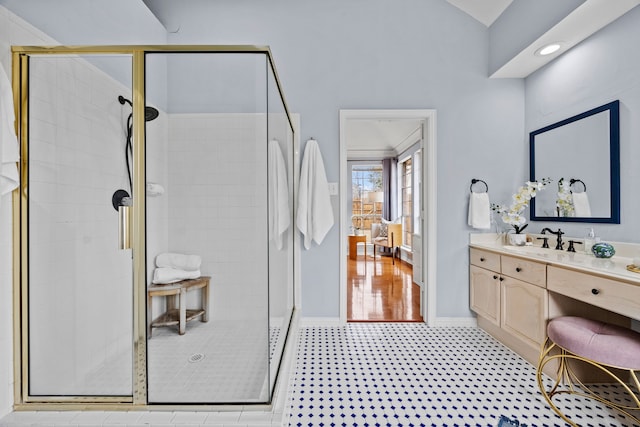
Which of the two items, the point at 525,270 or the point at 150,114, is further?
the point at 525,270

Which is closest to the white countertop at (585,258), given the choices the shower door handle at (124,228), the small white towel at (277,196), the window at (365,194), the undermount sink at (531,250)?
the undermount sink at (531,250)

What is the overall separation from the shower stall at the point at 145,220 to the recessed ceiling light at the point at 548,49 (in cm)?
214

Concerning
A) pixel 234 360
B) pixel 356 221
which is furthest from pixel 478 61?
pixel 356 221

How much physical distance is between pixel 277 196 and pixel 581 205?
2.20 metres

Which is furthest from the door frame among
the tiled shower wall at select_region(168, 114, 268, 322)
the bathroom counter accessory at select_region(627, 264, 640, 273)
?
the tiled shower wall at select_region(168, 114, 268, 322)

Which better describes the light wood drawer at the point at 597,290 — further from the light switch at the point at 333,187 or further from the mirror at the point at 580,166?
the light switch at the point at 333,187

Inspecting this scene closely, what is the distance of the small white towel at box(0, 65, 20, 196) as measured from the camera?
1269 mm

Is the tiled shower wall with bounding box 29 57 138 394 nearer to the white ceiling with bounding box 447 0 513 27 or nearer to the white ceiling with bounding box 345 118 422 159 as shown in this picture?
the white ceiling with bounding box 447 0 513 27

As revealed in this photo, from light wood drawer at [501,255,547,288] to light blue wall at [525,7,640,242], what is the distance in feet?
1.81

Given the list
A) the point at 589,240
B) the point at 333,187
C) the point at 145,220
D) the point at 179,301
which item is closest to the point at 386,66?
the point at 333,187

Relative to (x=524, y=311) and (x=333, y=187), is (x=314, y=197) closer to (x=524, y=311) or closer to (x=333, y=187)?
(x=333, y=187)

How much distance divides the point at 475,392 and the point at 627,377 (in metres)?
0.98

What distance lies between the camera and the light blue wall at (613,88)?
1804 mm

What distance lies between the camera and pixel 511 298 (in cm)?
213
